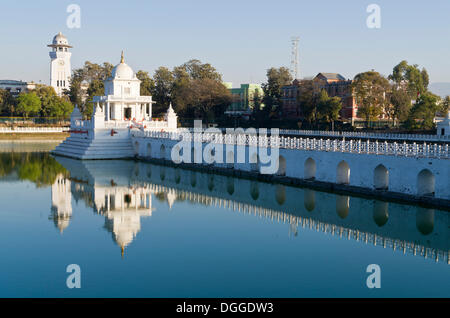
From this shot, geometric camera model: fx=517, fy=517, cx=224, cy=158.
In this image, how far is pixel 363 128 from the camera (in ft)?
188

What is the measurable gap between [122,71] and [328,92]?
31.5 m

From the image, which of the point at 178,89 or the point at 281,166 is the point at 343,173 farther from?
the point at 178,89

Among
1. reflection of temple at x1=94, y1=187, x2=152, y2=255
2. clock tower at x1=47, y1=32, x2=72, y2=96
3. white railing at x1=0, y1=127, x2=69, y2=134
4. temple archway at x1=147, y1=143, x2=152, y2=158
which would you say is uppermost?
clock tower at x1=47, y1=32, x2=72, y2=96

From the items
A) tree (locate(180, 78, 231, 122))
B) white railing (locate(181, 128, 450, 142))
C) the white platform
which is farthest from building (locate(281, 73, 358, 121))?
the white platform

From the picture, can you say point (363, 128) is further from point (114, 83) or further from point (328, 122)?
point (114, 83)

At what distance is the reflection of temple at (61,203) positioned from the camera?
1948 centimetres

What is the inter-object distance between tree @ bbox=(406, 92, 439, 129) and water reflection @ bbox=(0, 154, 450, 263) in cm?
2777

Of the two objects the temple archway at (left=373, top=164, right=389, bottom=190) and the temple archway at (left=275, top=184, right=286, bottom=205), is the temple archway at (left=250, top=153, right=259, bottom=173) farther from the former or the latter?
the temple archway at (left=373, top=164, right=389, bottom=190)

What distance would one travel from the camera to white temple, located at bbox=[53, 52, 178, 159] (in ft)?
130

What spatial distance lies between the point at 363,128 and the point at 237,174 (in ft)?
102

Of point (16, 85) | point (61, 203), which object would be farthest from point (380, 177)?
point (16, 85)

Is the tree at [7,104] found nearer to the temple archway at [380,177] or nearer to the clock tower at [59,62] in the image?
the clock tower at [59,62]

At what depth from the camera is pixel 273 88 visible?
72500 millimetres
